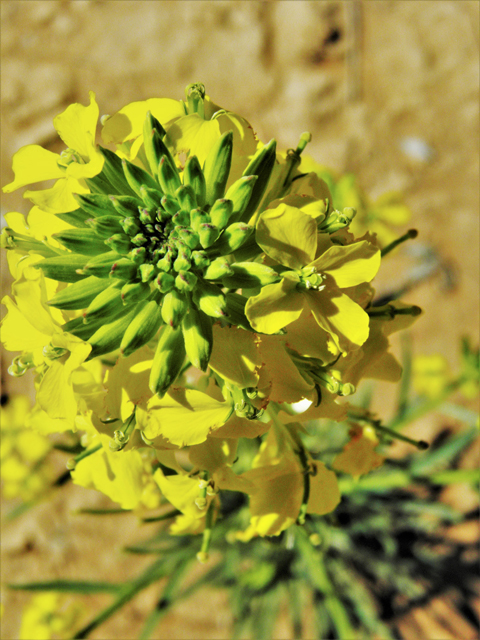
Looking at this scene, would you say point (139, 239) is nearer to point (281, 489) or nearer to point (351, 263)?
point (351, 263)

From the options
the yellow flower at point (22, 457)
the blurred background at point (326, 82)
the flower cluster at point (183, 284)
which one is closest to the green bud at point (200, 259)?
the flower cluster at point (183, 284)

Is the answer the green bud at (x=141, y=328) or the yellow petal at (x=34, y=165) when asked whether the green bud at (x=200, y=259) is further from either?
the yellow petal at (x=34, y=165)

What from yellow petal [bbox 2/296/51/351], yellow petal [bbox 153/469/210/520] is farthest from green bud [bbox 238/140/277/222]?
yellow petal [bbox 153/469/210/520]

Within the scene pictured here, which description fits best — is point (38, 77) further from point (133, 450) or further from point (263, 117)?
point (133, 450)

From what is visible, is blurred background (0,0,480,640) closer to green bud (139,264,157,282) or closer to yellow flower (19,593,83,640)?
yellow flower (19,593,83,640)

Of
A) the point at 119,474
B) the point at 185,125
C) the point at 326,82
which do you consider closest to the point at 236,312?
the point at 185,125
